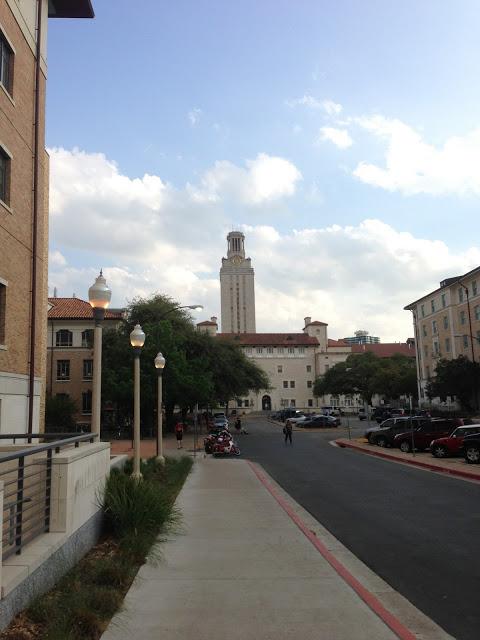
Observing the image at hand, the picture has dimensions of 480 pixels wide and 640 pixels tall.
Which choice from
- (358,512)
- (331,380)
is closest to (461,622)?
(358,512)

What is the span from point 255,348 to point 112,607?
11907cm

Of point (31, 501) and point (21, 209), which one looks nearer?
point (31, 501)

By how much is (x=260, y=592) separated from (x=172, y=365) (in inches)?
1362

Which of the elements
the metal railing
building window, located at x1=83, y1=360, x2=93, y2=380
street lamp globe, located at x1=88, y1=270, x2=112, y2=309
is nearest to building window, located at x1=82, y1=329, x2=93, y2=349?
building window, located at x1=83, y1=360, x2=93, y2=380

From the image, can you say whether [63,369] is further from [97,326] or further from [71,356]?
[97,326]

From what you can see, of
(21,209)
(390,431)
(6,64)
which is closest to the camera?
(6,64)

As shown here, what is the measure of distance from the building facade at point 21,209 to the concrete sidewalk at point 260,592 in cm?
703

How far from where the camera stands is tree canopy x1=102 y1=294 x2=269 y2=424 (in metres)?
40.4

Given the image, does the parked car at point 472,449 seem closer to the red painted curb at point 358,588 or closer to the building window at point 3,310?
→ the red painted curb at point 358,588

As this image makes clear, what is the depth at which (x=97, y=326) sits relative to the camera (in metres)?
9.99

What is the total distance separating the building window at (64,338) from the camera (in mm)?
54250

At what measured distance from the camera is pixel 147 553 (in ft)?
25.8

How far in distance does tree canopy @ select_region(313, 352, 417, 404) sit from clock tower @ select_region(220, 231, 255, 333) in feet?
168

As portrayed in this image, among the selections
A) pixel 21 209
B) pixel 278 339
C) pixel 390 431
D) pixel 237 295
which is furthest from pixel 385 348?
pixel 21 209
